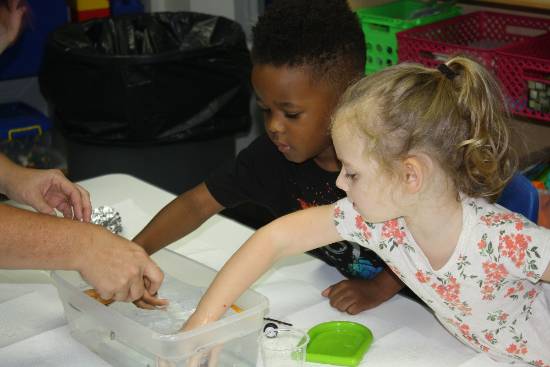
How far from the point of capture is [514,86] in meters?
1.92

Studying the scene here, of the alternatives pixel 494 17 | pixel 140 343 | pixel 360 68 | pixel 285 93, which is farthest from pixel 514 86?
pixel 140 343

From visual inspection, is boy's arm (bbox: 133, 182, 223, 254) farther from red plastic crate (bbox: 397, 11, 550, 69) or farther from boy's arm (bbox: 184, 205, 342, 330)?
red plastic crate (bbox: 397, 11, 550, 69)

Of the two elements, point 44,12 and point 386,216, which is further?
point 44,12

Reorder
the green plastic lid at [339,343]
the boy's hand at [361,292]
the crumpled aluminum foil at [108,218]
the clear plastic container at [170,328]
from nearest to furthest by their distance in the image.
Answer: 1. the clear plastic container at [170,328]
2. the green plastic lid at [339,343]
3. the boy's hand at [361,292]
4. the crumpled aluminum foil at [108,218]

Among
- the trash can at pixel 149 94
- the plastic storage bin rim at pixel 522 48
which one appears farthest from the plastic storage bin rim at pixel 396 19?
the trash can at pixel 149 94

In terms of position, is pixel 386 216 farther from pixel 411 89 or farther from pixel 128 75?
pixel 128 75

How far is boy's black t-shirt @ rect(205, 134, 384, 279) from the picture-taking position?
4.72 feet

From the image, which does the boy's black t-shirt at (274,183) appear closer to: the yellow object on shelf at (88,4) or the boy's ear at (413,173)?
the boy's ear at (413,173)

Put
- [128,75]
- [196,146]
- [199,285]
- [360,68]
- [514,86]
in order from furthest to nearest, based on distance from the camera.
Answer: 1. [196,146]
2. [128,75]
3. [514,86]
4. [360,68]
5. [199,285]

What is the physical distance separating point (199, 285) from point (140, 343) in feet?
0.72

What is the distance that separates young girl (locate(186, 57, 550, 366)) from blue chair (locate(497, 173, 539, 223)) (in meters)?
0.15

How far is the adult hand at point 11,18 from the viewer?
1.06m

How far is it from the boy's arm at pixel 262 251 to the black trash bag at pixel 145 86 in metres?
1.27

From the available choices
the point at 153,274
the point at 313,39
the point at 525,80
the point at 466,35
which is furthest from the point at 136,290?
the point at 466,35
